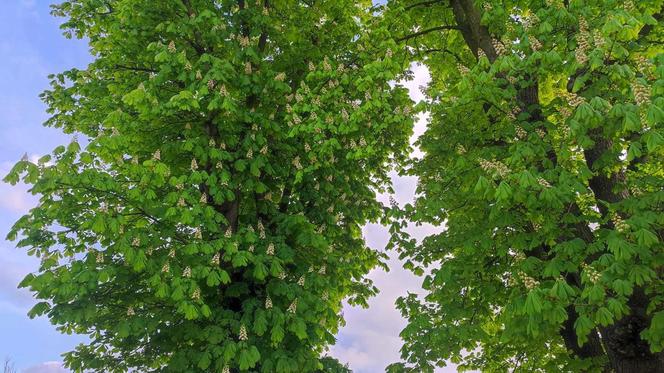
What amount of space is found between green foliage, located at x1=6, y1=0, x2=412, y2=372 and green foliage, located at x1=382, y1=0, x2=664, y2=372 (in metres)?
1.77

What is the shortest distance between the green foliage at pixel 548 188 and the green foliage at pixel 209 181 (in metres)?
1.77

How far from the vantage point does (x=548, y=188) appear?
7.14m

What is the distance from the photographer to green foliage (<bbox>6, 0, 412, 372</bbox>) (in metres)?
9.40

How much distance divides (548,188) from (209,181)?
21.4 ft

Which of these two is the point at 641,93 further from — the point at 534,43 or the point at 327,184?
the point at 327,184

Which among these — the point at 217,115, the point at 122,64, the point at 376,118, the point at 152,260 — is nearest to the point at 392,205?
the point at 376,118

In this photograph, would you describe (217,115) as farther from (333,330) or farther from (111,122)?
(333,330)

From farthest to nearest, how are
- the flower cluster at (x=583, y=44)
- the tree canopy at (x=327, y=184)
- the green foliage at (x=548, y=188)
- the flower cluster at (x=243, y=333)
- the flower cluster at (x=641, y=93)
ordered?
the flower cluster at (x=243, y=333)
the tree canopy at (x=327, y=184)
the flower cluster at (x=583, y=44)
the green foliage at (x=548, y=188)
the flower cluster at (x=641, y=93)

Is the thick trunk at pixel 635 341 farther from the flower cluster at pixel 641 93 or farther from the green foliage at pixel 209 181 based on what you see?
the green foliage at pixel 209 181

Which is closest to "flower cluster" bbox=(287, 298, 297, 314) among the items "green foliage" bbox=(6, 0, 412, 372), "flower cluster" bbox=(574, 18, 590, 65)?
"green foliage" bbox=(6, 0, 412, 372)

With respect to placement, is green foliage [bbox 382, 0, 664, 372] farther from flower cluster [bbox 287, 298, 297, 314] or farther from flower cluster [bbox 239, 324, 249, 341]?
flower cluster [bbox 239, 324, 249, 341]

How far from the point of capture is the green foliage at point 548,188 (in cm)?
661

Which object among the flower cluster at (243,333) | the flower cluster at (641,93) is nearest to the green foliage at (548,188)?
the flower cluster at (641,93)

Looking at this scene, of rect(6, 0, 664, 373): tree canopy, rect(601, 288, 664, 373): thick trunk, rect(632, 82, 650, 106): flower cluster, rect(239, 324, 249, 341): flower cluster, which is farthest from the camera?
rect(239, 324, 249, 341): flower cluster
